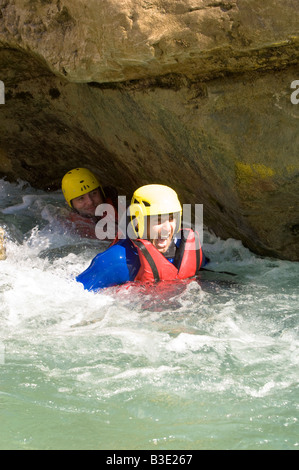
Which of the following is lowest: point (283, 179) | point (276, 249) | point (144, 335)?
point (144, 335)

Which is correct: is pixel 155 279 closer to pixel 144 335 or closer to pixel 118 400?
pixel 144 335

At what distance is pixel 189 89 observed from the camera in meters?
4.38

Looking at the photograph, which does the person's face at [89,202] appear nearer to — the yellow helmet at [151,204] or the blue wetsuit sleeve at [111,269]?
the yellow helmet at [151,204]

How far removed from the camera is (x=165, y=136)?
482 centimetres

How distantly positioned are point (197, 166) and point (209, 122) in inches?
19.9

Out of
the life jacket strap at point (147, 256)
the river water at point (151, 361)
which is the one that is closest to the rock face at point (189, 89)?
the river water at point (151, 361)

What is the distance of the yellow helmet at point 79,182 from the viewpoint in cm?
620

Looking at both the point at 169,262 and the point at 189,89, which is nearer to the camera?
the point at 189,89

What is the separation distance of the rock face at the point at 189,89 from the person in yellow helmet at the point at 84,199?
57 cm

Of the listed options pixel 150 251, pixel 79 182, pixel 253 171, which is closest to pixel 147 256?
pixel 150 251

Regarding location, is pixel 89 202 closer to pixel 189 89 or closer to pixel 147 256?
pixel 147 256

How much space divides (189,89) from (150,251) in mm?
1148

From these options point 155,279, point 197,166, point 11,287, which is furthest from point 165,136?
point 11,287
